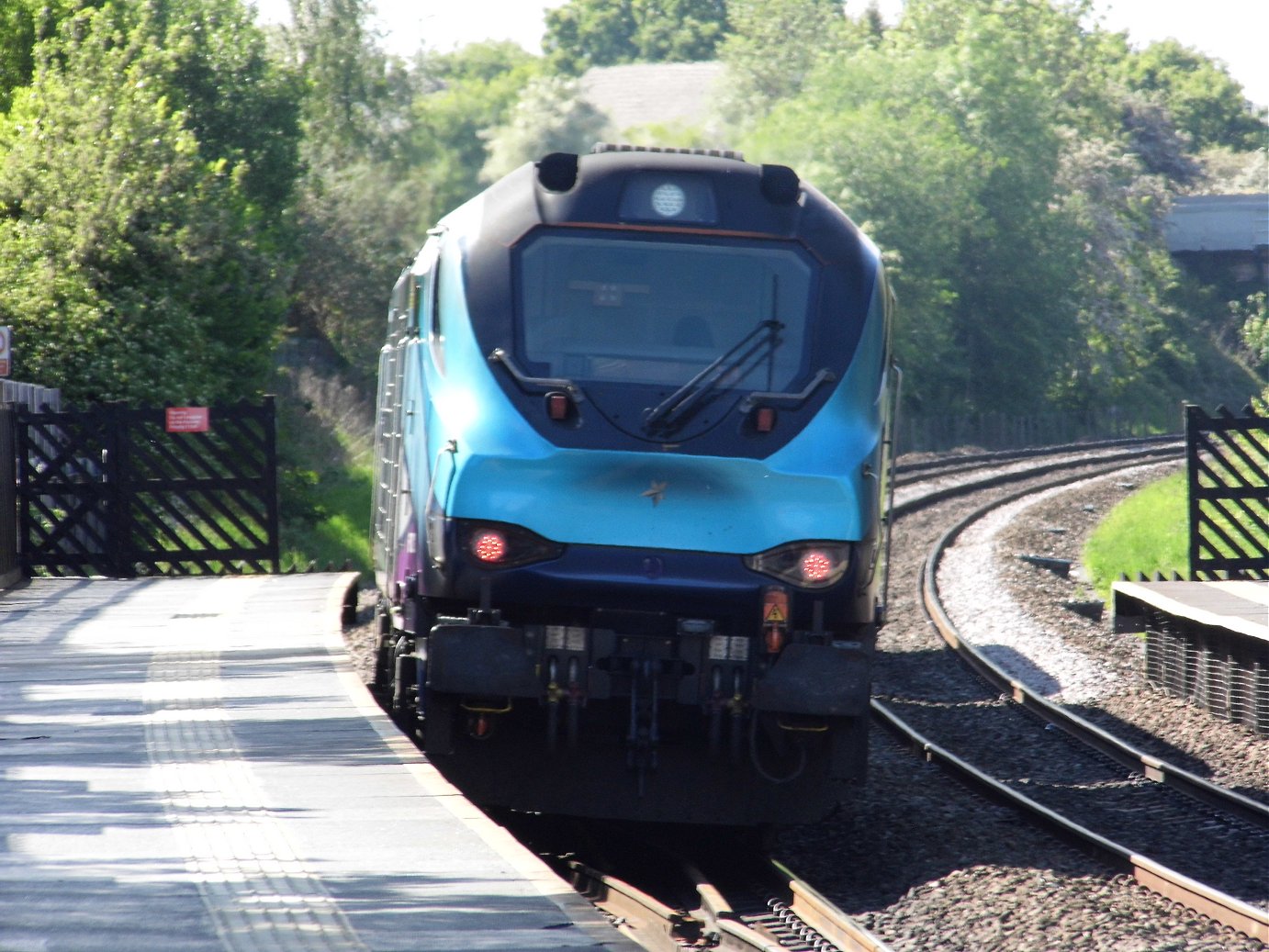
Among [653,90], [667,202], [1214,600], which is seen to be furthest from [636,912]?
[653,90]

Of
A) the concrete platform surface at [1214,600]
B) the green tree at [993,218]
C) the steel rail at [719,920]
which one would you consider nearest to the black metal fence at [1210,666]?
the concrete platform surface at [1214,600]

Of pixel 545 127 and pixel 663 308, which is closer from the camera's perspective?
pixel 663 308

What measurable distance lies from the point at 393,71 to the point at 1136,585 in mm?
48100

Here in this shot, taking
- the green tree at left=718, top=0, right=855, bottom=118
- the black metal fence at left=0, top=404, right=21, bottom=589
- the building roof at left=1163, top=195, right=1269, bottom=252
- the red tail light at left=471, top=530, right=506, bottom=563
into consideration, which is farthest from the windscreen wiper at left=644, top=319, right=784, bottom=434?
the green tree at left=718, top=0, right=855, bottom=118

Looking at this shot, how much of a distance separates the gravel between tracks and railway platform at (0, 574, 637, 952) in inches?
75.5

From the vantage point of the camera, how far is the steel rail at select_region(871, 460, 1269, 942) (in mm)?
7359

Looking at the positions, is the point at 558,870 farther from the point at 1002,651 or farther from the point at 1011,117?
the point at 1011,117

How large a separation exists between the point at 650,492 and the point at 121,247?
59.7 ft

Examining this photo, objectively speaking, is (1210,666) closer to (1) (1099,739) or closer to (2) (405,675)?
(1) (1099,739)

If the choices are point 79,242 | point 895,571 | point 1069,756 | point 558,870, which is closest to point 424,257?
point 558,870

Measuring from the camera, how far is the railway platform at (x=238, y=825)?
5.89m

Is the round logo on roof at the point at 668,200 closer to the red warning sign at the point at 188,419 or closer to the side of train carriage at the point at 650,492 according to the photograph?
the side of train carriage at the point at 650,492

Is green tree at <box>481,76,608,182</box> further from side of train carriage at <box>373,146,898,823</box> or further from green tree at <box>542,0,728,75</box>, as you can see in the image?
side of train carriage at <box>373,146,898,823</box>

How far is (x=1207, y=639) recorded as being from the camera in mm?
13305
